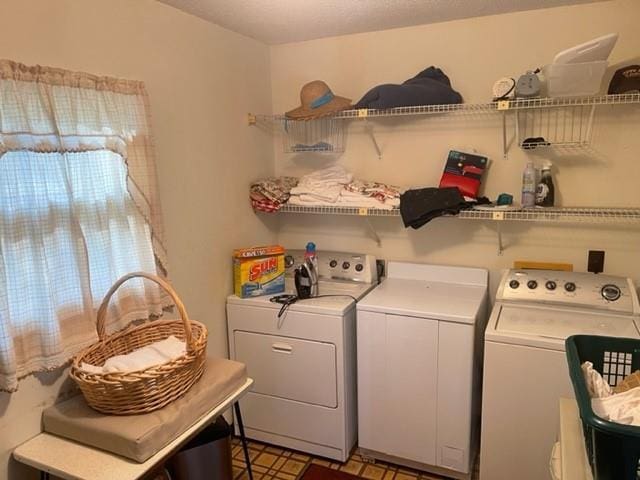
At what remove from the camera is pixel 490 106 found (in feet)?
7.88

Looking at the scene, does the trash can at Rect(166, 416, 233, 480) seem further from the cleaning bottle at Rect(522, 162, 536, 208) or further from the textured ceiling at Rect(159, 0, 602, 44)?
the textured ceiling at Rect(159, 0, 602, 44)

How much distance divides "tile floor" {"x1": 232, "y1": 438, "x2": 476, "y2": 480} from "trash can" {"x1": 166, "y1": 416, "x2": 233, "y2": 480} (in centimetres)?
40

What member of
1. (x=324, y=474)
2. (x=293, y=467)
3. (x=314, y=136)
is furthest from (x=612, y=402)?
(x=314, y=136)

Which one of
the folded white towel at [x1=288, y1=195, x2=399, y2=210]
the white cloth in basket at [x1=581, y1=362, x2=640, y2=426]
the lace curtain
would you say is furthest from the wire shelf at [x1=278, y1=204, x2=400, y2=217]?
the white cloth in basket at [x1=581, y1=362, x2=640, y2=426]

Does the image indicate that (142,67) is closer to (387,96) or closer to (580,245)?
(387,96)

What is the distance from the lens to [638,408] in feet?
3.30

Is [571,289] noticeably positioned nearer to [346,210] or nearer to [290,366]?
[346,210]

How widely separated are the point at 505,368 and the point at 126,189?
1.71 metres

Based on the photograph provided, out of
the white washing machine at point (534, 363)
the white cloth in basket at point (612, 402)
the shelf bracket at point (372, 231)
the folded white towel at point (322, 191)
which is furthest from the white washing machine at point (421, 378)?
the white cloth in basket at point (612, 402)

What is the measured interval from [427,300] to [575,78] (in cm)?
118

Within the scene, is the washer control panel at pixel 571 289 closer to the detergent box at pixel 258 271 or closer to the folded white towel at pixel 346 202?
the folded white towel at pixel 346 202

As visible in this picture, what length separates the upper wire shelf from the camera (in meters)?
2.16

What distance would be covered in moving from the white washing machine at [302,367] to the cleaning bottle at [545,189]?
98 cm

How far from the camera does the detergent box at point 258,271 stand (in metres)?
2.61
